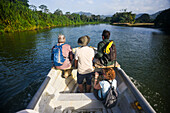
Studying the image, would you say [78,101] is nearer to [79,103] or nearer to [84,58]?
[79,103]

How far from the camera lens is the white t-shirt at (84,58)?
8.48ft

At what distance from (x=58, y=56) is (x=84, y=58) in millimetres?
994

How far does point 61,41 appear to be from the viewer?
3.11 meters

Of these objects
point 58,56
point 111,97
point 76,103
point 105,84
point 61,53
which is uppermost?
point 61,53

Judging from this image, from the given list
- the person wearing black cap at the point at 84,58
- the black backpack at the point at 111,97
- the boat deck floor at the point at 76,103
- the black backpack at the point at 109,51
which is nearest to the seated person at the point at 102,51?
the black backpack at the point at 109,51

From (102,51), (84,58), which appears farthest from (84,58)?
(102,51)

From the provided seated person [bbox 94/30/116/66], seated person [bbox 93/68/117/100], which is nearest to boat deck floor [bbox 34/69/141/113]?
seated person [bbox 93/68/117/100]

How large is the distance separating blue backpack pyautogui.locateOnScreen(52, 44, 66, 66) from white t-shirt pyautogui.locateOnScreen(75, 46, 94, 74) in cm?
73

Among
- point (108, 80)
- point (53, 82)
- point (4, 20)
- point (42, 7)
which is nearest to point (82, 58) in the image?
point (108, 80)

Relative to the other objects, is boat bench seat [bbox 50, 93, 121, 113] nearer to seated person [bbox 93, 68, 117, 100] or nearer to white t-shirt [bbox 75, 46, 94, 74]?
seated person [bbox 93, 68, 117, 100]

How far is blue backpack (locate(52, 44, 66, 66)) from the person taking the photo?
10.2 feet

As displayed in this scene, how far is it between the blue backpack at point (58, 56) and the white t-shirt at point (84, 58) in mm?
728

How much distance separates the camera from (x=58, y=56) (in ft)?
10.3

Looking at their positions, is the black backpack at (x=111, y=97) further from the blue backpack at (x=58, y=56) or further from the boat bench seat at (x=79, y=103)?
the blue backpack at (x=58, y=56)
